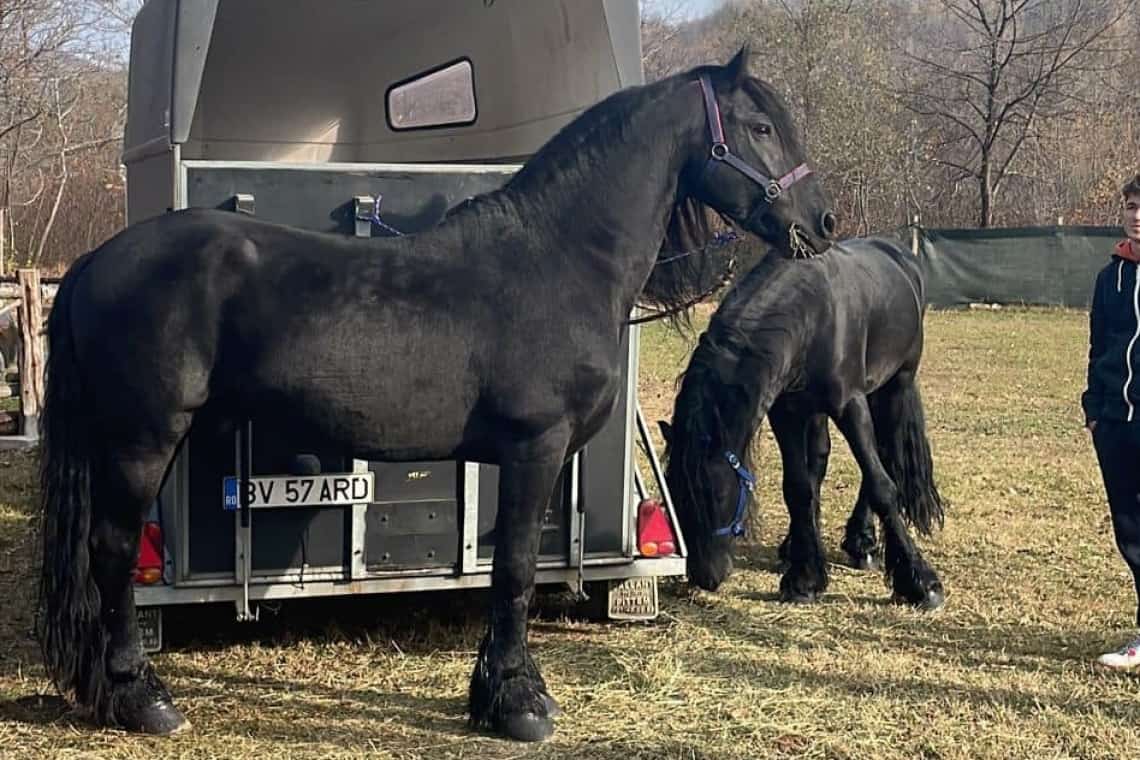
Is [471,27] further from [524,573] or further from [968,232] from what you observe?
[968,232]

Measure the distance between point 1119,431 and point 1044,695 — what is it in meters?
1.03

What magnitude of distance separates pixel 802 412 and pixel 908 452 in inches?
40.2

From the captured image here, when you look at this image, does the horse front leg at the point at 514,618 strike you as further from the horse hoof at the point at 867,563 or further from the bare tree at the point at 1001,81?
the bare tree at the point at 1001,81

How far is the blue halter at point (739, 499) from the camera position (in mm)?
5133

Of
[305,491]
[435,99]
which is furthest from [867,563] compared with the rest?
[435,99]

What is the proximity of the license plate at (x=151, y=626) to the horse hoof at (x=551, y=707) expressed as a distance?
5.10 feet

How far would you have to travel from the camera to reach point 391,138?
7402mm

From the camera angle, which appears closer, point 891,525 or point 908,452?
point 891,525

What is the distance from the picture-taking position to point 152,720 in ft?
12.3

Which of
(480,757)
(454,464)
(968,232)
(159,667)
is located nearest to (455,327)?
(454,464)

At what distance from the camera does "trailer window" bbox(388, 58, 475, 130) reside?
21.4ft

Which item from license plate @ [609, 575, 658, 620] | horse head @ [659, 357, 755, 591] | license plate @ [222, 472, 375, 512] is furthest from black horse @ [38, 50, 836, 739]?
horse head @ [659, 357, 755, 591]

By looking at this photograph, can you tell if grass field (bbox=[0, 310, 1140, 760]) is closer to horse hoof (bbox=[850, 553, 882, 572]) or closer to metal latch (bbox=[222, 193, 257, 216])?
horse hoof (bbox=[850, 553, 882, 572])

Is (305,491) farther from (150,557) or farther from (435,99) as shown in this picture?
(435,99)
